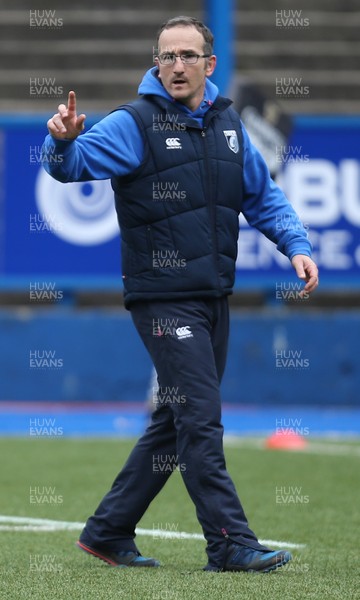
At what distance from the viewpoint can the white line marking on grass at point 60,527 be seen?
616 centimetres

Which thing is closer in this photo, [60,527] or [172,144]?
[172,144]

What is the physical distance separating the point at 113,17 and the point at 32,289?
3899mm

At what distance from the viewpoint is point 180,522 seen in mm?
6688

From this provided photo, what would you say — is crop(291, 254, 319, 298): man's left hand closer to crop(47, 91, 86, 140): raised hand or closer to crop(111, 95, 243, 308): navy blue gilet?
crop(111, 95, 243, 308): navy blue gilet

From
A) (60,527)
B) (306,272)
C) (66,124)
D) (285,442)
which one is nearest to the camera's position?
(66,124)

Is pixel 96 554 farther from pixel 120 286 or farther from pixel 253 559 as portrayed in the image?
pixel 120 286

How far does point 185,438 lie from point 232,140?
1119 millimetres

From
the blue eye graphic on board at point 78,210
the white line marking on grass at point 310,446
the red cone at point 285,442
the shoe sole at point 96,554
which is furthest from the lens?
the blue eye graphic on board at point 78,210

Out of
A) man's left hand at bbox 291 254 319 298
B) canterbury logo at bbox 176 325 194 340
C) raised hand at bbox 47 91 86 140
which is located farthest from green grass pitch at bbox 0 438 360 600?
raised hand at bbox 47 91 86 140

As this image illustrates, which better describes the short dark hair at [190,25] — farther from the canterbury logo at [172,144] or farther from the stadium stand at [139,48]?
the stadium stand at [139,48]

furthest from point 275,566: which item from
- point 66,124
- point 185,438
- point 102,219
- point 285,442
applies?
point 102,219

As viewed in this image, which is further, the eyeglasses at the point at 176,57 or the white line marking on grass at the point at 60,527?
the white line marking on grass at the point at 60,527

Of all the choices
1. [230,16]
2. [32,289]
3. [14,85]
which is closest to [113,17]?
[14,85]

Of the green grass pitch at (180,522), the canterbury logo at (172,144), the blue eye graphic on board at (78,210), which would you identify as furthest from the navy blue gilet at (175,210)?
the blue eye graphic on board at (78,210)
